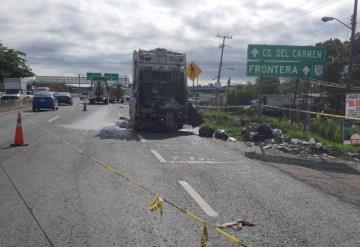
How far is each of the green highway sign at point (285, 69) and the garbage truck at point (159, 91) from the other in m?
3.38

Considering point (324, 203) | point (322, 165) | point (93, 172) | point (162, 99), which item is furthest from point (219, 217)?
point (162, 99)

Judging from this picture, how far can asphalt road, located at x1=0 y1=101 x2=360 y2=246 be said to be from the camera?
6.36m

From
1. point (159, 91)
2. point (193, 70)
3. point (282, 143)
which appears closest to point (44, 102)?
point (193, 70)

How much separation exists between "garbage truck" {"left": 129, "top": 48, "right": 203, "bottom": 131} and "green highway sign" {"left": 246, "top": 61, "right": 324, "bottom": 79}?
3.38 m

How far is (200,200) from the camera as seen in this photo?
8375mm

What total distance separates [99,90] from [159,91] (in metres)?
41.9

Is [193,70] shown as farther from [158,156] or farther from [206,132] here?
[158,156]

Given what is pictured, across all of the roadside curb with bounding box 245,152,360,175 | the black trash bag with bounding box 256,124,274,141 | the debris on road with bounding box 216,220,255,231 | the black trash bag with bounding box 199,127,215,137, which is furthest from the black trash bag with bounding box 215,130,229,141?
the debris on road with bounding box 216,220,255,231

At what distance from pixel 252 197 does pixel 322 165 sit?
568 centimetres

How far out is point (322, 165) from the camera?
13.8 m

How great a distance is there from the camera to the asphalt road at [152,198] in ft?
20.9

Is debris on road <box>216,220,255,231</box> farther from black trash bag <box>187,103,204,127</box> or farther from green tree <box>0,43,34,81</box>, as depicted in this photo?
green tree <box>0,43,34,81</box>

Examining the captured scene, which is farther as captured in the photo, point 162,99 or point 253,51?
point 162,99

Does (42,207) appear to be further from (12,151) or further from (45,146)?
(45,146)
